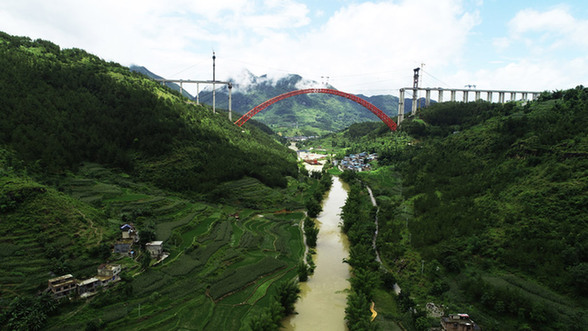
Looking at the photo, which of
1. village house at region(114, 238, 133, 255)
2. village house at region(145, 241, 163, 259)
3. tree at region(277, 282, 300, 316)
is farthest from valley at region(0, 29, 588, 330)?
village house at region(145, 241, 163, 259)

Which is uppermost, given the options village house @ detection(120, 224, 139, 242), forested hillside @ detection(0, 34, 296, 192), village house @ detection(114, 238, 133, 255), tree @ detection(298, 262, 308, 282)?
forested hillside @ detection(0, 34, 296, 192)

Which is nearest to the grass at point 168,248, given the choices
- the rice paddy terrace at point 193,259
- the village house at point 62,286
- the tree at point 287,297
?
the rice paddy terrace at point 193,259

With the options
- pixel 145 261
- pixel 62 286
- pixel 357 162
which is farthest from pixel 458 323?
pixel 357 162

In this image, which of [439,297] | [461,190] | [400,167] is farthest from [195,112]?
[439,297]

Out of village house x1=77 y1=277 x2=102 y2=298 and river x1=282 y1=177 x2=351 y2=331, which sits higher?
village house x1=77 y1=277 x2=102 y2=298

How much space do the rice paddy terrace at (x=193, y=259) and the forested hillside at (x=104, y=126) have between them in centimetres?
296

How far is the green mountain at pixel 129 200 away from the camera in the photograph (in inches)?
724

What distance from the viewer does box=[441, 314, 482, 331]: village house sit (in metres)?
16.6

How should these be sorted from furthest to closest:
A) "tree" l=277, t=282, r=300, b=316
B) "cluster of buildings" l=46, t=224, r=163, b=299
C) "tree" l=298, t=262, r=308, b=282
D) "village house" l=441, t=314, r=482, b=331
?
1. "tree" l=298, t=262, r=308, b=282
2. "tree" l=277, t=282, r=300, b=316
3. "cluster of buildings" l=46, t=224, r=163, b=299
4. "village house" l=441, t=314, r=482, b=331

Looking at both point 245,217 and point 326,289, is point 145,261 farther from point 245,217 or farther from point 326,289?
point 245,217

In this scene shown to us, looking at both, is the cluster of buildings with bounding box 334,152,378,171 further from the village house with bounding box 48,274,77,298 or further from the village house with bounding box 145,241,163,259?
the village house with bounding box 48,274,77,298

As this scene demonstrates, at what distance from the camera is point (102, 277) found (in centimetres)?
1941

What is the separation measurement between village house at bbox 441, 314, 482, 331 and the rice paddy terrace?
10.5 m

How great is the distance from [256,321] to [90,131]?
33757 millimetres
